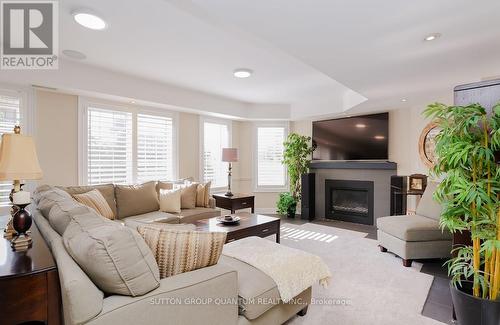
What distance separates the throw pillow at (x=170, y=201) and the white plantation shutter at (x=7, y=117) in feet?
6.05

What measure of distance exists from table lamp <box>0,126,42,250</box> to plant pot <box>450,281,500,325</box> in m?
2.89

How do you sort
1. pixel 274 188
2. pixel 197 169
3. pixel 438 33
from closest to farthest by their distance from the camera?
pixel 438 33 < pixel 197 169 < pixel 274 188

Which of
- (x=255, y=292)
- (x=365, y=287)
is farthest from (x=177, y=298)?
(x=365, y=287)

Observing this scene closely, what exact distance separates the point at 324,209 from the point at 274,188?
1247 mm

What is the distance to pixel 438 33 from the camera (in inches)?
82.3

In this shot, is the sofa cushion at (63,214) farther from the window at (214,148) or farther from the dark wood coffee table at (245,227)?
the window at (214,148)

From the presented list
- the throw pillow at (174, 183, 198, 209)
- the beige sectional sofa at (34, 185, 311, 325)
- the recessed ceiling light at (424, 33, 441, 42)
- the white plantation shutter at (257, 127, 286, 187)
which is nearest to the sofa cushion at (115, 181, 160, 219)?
the throw pillow at (174, 183, 198, 209)

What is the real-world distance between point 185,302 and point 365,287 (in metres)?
2.04

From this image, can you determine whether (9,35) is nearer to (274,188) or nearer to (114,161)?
(114,161)

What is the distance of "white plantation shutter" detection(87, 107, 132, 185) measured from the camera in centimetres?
391

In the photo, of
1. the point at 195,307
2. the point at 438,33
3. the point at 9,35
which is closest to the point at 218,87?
the point at 9,35

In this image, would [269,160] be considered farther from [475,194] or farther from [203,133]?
[475,194]

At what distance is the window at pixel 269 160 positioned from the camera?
6191 millimetres

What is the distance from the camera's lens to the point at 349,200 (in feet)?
18.2
